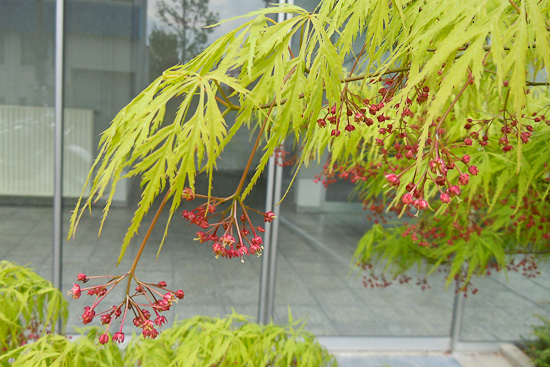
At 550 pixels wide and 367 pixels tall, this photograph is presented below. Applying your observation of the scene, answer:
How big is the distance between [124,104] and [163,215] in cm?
62

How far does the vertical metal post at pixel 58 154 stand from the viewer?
8.11 feet

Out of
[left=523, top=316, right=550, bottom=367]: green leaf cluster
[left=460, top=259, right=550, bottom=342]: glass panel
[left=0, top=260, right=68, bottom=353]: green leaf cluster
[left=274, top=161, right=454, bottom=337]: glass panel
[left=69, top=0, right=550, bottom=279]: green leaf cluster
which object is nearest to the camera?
[left=69, top=0, right=550, bottom=279]: green leaf cluster

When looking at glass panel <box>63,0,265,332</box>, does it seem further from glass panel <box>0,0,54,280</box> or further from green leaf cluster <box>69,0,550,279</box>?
green leaf cluster <box>69,0,550,279</box>

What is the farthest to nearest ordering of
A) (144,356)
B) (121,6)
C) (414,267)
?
(414,267)
(121,6)
(144,356)

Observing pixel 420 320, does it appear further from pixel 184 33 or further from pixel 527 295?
pixel 184 33

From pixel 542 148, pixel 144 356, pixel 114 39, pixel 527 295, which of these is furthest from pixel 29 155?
pixel 527 295

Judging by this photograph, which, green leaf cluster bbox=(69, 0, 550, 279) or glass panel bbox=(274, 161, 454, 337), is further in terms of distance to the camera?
glass panel bbox=(274, 161, 454, 337)

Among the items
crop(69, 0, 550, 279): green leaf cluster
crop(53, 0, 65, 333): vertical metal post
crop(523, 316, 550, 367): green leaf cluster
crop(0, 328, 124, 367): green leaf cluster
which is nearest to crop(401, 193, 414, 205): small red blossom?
crop(69, 0, 550, 279): green leaf cluster

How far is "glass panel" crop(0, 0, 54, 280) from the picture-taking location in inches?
97.3

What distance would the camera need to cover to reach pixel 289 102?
0.60m

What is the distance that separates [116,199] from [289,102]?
223 centimetres

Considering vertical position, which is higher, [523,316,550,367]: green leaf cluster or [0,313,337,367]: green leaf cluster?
[0,313,337,367]: green leaf cluster

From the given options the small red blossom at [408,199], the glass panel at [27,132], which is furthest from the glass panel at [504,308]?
the small red blossom at [408,199]

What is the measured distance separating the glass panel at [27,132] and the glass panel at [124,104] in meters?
0.10
